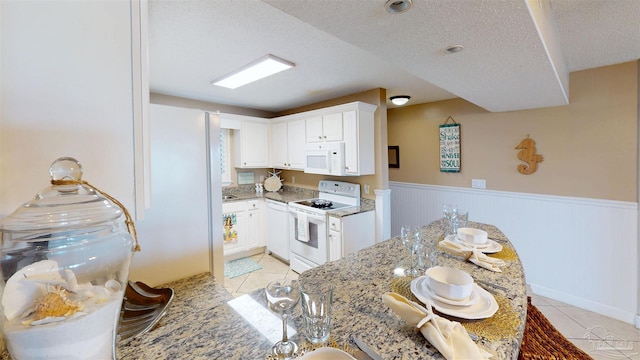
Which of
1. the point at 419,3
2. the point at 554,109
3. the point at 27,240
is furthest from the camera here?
the point at 554,109

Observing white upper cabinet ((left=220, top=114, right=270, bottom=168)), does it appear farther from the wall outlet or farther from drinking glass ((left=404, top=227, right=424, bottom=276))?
drinking glass ((left=404, top=227, right=424, bottom=276))

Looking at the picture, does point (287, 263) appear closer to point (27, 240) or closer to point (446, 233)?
point (446, 233)

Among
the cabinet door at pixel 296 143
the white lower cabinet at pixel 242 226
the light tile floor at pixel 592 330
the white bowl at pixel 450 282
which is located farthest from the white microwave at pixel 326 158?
the white bowl at pixel 450 282

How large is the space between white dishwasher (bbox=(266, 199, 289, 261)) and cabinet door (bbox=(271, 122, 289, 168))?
0.71 meters

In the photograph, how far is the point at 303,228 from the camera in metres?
3.44

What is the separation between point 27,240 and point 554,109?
401 cm

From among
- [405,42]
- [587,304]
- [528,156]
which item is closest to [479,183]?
[528,156]

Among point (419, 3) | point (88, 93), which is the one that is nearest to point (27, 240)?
point (88, 93)

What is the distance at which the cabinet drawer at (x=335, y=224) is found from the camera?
3.04 m

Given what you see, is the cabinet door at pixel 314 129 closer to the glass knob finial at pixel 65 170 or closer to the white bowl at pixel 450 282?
the white bowl at pixel 450 282

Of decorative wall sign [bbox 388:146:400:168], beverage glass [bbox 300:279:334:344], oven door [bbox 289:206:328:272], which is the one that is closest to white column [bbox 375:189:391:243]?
oven door [bbox 289:206:328:272]

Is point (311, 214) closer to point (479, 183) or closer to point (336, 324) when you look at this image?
point (479, 183)

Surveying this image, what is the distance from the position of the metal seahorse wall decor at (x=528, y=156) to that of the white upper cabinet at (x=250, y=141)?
3635 mm

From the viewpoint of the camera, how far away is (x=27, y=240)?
→ 508 millimetres
